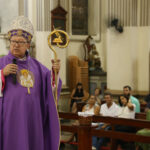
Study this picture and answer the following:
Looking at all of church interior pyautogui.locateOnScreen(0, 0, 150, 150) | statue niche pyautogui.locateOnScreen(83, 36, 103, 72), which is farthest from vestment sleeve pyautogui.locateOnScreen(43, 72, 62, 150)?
statue niche pyautogui.locateOnScreen(83, 36, 103, 72)

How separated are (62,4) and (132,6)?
8.30 feet

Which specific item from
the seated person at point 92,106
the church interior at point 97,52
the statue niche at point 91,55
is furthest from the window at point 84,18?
the seated person at point 92,106

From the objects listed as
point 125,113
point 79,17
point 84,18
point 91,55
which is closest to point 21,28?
point 125,113

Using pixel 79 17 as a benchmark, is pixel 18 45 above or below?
below

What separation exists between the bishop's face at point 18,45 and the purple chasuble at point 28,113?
0.30 ft

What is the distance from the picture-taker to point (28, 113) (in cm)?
354

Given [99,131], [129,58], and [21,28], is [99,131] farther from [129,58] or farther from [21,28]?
[129,58]

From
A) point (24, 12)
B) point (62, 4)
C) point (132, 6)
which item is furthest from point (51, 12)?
point (132, 6)

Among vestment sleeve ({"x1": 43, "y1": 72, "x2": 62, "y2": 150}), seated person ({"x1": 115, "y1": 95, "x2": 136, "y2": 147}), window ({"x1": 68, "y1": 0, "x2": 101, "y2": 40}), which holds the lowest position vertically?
seated person ({"x1": 115, "y1": 95, "x2": 136, "y2": 147})

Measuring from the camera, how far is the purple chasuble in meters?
3.47

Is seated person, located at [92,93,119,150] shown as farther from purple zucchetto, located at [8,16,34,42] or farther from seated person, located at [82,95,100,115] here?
purple zucchetto, located at [8,16,34,42]

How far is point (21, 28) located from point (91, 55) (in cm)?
1130

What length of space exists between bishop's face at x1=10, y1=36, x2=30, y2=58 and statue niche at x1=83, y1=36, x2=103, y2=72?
1115cm

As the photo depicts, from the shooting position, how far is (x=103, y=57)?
15.8 metres
